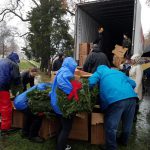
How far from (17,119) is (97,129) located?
2002 mm

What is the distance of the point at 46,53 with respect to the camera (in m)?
22.6

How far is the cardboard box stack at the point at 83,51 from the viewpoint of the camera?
32.9 ft

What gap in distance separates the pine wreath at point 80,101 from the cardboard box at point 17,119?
1.96m

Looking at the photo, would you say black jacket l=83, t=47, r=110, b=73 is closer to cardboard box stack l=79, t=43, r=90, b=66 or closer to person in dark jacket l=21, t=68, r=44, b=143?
person in dark jacket l=21, t=68, r=44, b=143

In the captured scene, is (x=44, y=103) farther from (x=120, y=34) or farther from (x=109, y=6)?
(x=120, y=34)

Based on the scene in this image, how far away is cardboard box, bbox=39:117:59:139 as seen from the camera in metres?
5.99

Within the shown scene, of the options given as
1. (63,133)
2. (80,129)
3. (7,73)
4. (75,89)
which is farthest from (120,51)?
(63,133)

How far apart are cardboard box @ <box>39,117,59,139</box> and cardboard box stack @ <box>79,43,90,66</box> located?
428cm

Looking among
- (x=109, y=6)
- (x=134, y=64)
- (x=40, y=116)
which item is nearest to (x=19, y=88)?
(x=40, y=116)

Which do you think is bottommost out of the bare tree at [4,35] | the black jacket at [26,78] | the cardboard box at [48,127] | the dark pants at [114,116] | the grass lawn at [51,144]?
the grass lawn at [51,144]

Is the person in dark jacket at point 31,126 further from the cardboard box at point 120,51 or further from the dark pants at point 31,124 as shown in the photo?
the cardboard box at point 120,51

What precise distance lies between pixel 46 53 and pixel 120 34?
8749mm

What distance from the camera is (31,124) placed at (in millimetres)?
6043

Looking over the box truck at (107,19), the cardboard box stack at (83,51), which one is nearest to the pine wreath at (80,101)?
the box truck at (107,19)
